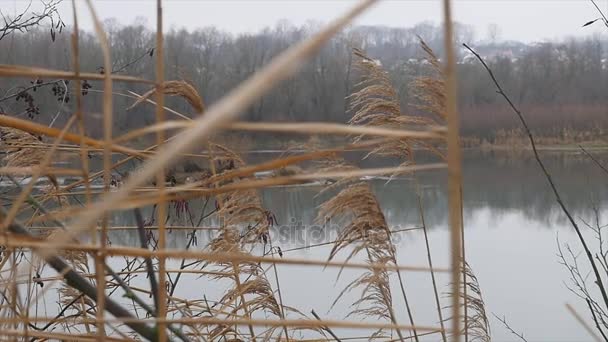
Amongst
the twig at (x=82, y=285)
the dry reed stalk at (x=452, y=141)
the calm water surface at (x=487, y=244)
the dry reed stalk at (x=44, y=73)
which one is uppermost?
the dry reed stalk at (x=44, y=73)

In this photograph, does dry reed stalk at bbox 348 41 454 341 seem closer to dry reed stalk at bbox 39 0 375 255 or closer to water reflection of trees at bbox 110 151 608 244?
dry reed stalk at bbox 39 0 375 255

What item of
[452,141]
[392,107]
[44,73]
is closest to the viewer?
[452,141]

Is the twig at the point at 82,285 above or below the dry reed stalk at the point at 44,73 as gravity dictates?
below

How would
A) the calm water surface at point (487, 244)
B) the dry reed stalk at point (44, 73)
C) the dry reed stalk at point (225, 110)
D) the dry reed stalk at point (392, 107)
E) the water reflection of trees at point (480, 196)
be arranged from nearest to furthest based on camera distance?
the dry reed stalk at point (225, 110)
the dry reed stalk at point (44, 73)
the dry reed stalk at point (392, 107)
the calm water surface at point (487, 244)
the water reflection of trees at point (480, 196)

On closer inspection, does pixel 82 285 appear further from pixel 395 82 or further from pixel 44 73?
pixel 395 82

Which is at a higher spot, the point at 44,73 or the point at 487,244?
the point at 44,73

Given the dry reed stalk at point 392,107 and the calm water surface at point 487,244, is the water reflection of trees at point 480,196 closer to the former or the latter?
the calm water surface at point 487,244

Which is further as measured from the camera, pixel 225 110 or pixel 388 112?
pixel 388 112

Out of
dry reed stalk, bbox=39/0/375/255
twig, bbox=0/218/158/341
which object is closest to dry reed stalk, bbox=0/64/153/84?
twig, bbox=0/218/158/341

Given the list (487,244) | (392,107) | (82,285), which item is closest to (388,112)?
(392,107)

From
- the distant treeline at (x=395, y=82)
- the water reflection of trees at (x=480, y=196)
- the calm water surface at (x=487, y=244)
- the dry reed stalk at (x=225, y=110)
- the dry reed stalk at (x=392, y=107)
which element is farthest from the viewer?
the distant treeline at (x=395, y=82)

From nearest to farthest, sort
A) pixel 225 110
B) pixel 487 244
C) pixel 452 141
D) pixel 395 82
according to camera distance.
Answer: pixel 225 110
pixel 452 141
pixel 487 244
pixel 395 82

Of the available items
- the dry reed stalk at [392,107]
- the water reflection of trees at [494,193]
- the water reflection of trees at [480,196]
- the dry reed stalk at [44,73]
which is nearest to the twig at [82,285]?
the dry reed stalk at [44,73]

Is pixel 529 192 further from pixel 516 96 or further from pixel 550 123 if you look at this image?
pixel 516 96
